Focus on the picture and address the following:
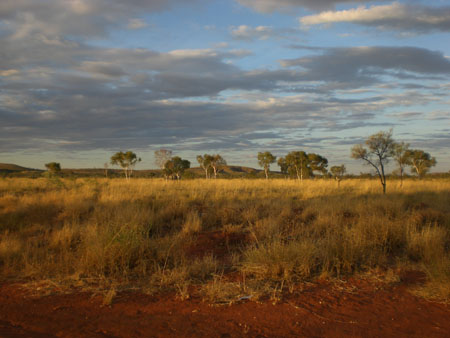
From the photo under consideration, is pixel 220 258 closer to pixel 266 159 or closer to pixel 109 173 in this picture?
pixel 266 159

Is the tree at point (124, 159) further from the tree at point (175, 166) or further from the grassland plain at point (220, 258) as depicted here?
the grassland plain at point (220, 258)

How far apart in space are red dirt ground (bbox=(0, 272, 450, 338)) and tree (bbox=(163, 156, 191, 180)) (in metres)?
32.8

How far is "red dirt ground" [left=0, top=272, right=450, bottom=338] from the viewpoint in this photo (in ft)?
13.3

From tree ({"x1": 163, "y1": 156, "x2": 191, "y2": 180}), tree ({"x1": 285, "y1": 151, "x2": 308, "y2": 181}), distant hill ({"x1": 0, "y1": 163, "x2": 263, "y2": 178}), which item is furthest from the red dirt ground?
tree ({"x1": 285, "y1": 151, "x2": 308, "y2": 181})

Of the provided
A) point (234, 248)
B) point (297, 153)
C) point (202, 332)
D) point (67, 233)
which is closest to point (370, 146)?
point (234, 248)

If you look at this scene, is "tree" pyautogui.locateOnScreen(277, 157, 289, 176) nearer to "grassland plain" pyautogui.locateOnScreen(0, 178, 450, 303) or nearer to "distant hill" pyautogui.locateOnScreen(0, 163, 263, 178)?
"distant hill" pyautogui.locateOnScreen(0, 163, 263, 178)

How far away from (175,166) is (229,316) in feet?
136

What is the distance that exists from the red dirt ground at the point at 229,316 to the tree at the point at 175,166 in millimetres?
32764

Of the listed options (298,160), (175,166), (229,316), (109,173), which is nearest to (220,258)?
(229,316)

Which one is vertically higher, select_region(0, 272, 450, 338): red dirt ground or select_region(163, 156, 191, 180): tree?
select_region(163, 156, 191, 180): tree

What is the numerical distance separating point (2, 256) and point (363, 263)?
704cm

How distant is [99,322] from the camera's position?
14.1 feet

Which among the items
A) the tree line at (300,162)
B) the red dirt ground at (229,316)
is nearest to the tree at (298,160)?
the tree line at (300,162)

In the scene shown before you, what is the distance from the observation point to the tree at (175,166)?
1556 inches
